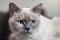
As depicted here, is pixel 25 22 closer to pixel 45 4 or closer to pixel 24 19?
pixel 24 19

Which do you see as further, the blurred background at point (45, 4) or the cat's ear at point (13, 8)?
the blurred background at point (45, 4)

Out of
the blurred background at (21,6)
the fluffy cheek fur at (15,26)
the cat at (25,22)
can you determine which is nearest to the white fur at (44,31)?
the cat at (25,22)

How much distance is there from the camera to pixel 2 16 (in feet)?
4.93

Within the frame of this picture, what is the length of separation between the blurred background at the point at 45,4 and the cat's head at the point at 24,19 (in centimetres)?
40

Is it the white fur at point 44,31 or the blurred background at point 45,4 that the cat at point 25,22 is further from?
the blurred background at point 45,4

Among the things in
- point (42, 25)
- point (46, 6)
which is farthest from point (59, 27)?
point (46, 6)

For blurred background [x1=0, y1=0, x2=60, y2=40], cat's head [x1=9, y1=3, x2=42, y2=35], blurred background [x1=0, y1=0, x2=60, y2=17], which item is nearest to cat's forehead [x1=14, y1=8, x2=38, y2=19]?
cat's head [x1=9, y1=3, x2=42, y2=35]

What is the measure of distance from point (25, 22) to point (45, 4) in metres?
0.68

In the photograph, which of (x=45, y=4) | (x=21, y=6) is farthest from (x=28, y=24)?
(x=45, y=4)

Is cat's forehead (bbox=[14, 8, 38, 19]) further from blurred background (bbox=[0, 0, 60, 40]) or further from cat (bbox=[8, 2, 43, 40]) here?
blurred background (bbox=[0, 0, 60, 40])

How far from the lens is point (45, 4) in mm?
1699

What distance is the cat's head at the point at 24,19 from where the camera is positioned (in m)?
1.06

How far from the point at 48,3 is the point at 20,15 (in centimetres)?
69

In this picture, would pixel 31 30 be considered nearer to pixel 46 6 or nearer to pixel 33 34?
pixel 33 34
